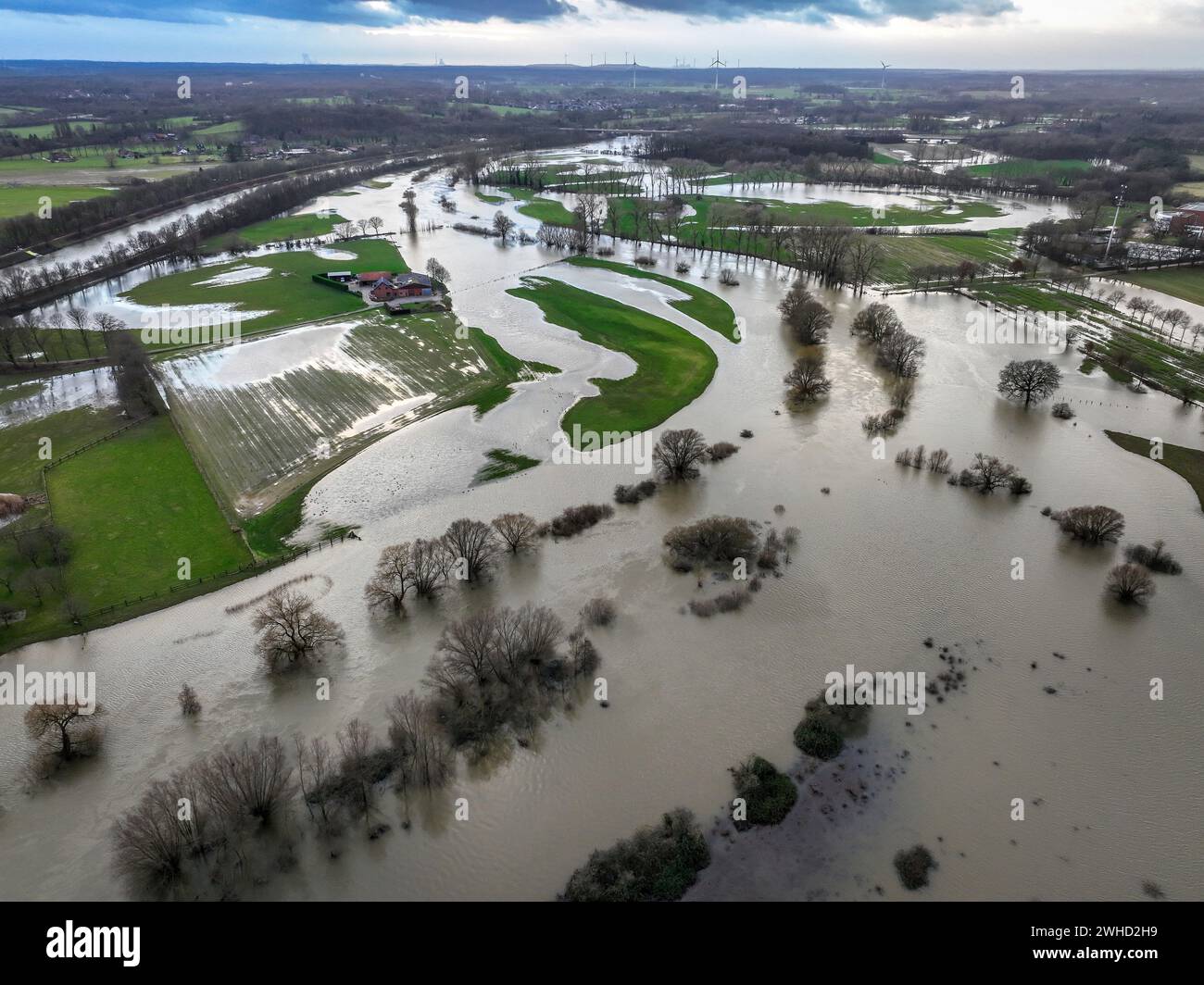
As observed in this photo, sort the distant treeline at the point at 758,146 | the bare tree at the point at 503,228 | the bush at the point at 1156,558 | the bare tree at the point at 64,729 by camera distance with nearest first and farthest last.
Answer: the bare tree at the point at 64,729 < the bush at the point at 1156,558 < the bare tree at the point at 503,228 < the distant treeline at the point at 758,146

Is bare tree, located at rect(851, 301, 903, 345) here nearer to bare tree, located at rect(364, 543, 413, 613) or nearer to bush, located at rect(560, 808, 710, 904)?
bare tree, located at rect(364, 543, 413, 613)

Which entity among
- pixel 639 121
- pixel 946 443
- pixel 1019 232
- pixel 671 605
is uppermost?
pixel 639 121

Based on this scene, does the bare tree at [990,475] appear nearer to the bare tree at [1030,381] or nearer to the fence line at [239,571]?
the bare tree at [1030,381]

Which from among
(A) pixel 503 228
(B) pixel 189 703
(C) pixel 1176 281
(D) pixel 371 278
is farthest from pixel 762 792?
(A) pixel 503 228

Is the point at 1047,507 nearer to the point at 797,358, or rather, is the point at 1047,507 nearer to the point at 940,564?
the point at 940,564

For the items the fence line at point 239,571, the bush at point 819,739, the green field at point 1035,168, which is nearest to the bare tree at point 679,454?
the fence line at point 239,571
